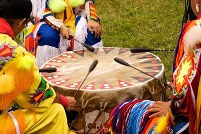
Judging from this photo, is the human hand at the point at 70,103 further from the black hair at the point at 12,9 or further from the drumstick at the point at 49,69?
the black hair at the point at 12,9

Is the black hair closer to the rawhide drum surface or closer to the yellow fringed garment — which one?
the yellow fringed garment

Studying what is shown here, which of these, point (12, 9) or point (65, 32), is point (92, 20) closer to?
point (65, 32)

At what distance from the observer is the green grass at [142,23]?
231 inches

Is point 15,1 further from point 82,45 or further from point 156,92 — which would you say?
point 82,45

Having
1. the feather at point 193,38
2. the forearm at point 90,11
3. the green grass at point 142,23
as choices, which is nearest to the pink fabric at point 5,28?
the feather at point 193,38

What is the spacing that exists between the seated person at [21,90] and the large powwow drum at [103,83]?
0.37 meters

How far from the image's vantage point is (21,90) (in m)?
2.39

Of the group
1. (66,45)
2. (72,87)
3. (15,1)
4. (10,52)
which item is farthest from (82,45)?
(10,52)

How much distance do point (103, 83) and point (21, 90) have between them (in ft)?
2.65

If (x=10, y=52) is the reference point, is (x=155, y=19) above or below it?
below

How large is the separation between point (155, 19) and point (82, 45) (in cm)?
291

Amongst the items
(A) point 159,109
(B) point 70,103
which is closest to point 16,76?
(B) point 70,103

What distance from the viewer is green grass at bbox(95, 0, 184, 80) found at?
586cm

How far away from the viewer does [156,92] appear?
125 inches
